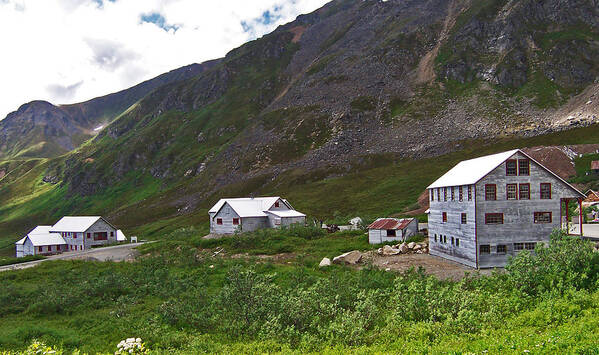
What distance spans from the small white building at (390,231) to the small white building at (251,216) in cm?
2105

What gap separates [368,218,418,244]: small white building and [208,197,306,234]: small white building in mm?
21051

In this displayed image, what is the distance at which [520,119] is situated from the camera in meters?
113

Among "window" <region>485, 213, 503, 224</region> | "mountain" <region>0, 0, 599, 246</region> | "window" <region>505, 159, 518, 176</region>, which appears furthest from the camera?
"mountain" <region>0, 0, 599, 246</region>

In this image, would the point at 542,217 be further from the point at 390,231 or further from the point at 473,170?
the point at 390,231

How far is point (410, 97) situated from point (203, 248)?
364 ft

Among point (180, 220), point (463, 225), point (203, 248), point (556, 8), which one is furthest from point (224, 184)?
point (556, 8)

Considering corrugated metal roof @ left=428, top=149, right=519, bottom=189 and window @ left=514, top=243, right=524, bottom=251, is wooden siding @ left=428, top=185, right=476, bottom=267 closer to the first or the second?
corrugated metal roof @ left=428, top=149, right=519, bottom=189

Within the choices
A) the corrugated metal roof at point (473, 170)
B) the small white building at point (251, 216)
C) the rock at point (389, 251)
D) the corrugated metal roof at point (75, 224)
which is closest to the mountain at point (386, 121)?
the small white building at point (251, 216)

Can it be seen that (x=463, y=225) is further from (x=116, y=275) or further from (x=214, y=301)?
(x=116, y=275)

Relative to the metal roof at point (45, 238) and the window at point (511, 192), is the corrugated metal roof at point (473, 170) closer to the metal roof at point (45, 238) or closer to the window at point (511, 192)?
the window at point (511, 192)

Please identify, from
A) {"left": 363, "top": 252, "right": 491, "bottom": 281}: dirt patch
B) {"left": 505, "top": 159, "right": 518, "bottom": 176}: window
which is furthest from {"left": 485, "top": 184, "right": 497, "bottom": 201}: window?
{"left": 363, "top": 252, "right": 491, "bottom": 281}: dirt patch

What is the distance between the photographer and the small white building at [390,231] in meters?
51.2

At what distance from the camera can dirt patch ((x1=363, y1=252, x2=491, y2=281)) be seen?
34097mm

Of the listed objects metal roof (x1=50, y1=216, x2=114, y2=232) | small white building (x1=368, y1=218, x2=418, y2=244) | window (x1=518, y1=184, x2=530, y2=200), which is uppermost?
window (x1=518, y1=184, x2=530, y2=200)
